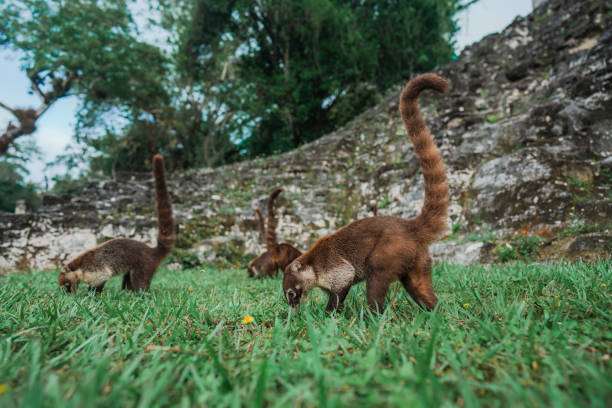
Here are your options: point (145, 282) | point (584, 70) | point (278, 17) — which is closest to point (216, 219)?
point (145, 282)

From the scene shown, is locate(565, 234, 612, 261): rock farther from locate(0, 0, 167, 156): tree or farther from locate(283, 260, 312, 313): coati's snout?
locate(0, 0, 167, 156): tree

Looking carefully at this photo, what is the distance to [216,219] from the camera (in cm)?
807

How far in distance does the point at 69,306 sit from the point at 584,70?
27.4ft

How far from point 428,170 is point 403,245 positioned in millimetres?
607

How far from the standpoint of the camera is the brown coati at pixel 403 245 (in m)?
2.23

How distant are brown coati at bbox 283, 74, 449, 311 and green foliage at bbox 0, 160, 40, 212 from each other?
2644cm

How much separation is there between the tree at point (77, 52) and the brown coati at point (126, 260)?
517 inches

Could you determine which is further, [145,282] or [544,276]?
[145,282]

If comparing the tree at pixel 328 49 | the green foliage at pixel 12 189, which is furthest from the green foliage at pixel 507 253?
the green foliage at pixel 12 189

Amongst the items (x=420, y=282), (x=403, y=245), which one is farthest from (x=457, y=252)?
Answer: (x=403, y=245)

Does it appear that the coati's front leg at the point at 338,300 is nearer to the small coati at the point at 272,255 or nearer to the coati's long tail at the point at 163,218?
the small coati at the point at 272,255

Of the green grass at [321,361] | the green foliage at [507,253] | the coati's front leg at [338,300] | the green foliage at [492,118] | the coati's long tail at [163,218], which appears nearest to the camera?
the green grass at [321,361]

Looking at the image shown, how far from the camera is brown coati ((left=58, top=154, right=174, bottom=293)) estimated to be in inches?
133

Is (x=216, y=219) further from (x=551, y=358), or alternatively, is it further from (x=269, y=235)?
(x=551, y=358)
